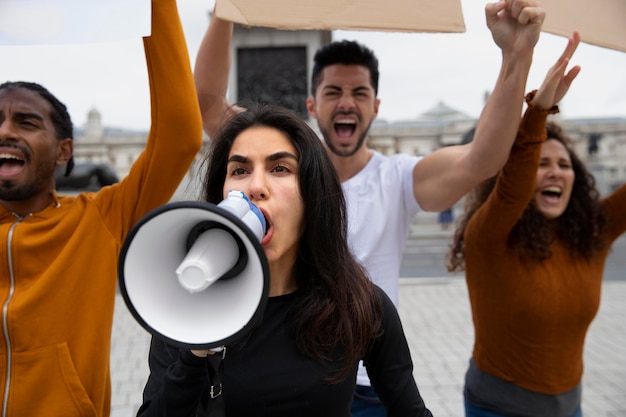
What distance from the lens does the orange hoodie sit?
1829mm

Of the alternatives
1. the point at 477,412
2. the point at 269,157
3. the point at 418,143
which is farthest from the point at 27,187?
the point at 418,143

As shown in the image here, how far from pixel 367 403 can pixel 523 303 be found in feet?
2.50

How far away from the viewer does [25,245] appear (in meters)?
1.91

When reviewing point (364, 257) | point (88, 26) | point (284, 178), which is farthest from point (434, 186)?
point (88, 26)

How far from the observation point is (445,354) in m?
6.34

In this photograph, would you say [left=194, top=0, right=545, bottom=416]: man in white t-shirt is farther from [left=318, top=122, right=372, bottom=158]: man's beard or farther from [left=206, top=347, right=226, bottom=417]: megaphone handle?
[left=206, top=347, right=226, bottom=417]: megaphone handle

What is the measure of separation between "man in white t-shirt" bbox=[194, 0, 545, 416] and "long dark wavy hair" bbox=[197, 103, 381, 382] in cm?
38

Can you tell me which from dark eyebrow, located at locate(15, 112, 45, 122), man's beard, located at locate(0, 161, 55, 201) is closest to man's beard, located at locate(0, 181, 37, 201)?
man's beard, located at locate(0, 161, 55, 201)

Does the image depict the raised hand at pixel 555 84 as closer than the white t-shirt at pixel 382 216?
Yes

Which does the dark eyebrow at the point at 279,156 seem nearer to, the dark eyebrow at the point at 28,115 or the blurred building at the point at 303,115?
the blurred building at the point at 303,115

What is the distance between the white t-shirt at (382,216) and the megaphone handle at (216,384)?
1103mm

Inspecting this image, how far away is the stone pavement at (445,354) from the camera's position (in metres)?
5.05

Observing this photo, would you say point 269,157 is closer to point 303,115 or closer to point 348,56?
point 348,56

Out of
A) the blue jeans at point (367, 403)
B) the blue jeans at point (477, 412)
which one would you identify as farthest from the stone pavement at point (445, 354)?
the blue jeans at point (367, 403)
